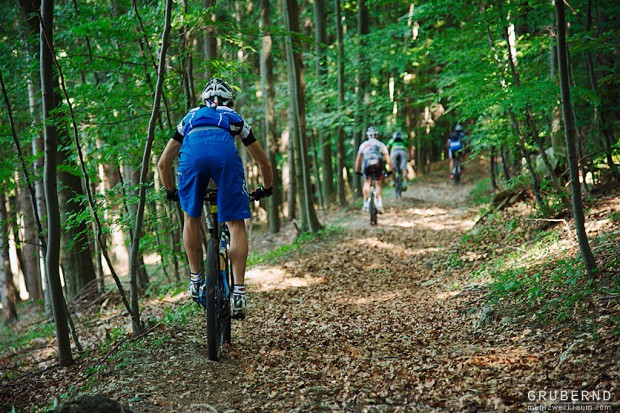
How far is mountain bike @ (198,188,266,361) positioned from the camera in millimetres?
4188

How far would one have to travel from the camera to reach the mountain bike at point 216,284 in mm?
4188

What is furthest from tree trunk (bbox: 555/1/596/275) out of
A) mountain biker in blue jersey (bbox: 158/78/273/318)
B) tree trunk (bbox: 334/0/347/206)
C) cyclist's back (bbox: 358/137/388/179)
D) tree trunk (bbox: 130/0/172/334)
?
tree trunk (bbox: 334/0/347/206)

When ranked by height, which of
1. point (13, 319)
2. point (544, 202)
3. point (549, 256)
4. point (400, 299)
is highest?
point (544, 202)

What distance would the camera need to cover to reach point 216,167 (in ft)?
13.6

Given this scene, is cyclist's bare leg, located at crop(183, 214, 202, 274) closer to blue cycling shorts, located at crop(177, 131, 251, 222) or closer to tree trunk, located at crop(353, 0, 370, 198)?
blue cycling shorts, located at crop(177, 131, 251, 222)

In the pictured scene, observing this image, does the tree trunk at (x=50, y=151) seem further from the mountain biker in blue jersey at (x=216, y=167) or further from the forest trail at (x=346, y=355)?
the forest trail at (x=346, y=355)

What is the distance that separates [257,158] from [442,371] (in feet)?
7.60

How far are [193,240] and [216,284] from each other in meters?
0.50

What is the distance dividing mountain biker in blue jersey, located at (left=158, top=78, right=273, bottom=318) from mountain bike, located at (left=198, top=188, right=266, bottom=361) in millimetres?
97

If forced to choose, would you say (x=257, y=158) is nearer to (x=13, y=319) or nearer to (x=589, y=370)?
(x=589, y=370)

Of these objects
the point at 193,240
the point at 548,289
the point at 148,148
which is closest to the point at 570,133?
the point at 548,289

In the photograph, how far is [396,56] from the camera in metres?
15.2

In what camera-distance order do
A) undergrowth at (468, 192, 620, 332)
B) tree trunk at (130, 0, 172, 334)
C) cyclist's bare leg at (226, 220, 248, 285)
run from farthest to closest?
tree trunk at (130, 0, 172, 334) → cyclist's bare leg at (226, 220, 248, 285) → undergrowth at (468, 192, 620, 332)

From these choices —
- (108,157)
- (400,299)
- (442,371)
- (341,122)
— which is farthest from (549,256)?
(341,122)
